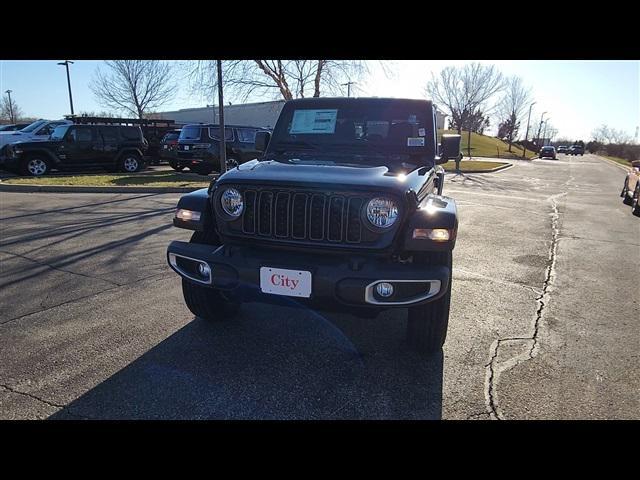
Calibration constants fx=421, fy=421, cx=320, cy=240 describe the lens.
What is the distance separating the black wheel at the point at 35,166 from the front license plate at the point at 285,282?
14.9 m

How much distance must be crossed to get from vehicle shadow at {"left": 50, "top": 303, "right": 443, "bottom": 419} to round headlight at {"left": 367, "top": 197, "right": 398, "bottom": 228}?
1042mm

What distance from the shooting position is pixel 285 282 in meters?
2.67

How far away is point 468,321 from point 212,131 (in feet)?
44.3

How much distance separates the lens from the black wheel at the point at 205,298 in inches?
127

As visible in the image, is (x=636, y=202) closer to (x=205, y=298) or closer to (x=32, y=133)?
(x=205, y=298)

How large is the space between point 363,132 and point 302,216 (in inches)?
59.6

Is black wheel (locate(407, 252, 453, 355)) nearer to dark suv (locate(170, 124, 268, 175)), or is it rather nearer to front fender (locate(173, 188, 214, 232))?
front fender (locate(173, 188, 214, 232))

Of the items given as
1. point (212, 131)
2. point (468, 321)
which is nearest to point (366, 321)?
point (468, 321)

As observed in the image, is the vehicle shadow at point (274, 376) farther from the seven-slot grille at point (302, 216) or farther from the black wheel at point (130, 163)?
the black wheel at point (130, 163)

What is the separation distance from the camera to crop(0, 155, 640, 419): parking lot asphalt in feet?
8.32

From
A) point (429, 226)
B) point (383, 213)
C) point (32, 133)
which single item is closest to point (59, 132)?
point (32, 133)

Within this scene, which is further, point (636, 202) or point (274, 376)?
point (636, 202)

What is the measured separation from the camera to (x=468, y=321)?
149 inches
